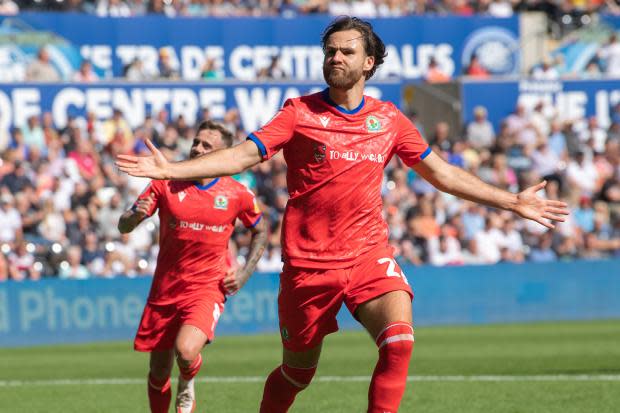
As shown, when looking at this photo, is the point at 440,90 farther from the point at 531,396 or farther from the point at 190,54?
the point at 531,396

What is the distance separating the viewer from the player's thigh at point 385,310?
757 cm

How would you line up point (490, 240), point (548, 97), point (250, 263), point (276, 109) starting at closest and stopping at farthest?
point (250, 263) → point (490, 240) → point (276, 109) → point (548, 97)

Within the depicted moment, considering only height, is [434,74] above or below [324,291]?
below

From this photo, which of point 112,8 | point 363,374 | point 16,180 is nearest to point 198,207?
point 363,374

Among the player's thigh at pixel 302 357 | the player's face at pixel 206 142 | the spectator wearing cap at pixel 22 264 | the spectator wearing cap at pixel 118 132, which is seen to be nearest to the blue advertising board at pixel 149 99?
the spectator wearing cap at pixel 118 132

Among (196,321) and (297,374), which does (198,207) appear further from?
(297,374)

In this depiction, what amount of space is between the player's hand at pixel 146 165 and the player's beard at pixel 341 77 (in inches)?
56.8

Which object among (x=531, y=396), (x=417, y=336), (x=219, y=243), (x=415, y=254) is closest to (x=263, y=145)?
(x=219, y=243)

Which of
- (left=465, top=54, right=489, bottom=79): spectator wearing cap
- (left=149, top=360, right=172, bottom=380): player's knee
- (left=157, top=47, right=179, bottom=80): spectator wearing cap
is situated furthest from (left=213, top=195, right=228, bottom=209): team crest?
(left=465, top=54, right=489, bottom=79): spectator wearing cap

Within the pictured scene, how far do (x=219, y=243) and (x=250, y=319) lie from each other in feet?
35.0

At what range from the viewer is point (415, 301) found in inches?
845

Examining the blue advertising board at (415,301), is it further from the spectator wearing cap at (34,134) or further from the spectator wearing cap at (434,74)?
the spectator wearing cap at (434,74)

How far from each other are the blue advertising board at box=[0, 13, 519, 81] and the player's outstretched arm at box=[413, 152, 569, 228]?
689 inches

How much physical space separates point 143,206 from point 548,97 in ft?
62.0
